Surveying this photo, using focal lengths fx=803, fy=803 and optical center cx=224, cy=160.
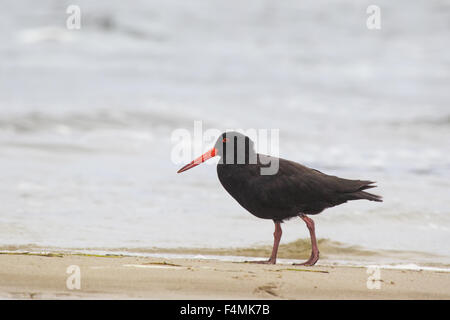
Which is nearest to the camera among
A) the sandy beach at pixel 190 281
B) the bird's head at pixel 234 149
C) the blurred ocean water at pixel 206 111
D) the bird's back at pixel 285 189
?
the sandy beach at pixel 190 281

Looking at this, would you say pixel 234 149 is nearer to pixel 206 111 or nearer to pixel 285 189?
pixel 285 189

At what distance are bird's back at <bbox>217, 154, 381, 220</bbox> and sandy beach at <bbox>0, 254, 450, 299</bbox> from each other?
640 millimetres

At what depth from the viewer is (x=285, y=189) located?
19.2 feet

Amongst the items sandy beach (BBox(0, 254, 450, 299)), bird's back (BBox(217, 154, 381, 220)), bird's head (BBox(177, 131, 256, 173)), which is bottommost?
sandy beach (BBox(0, 254, 450, 299))

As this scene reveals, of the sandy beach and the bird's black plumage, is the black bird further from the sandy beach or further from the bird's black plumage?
the sandy beach

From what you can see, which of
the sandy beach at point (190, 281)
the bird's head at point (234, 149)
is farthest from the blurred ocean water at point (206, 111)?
the sandy beach at point (190, 281)

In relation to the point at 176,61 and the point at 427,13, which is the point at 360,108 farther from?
the point at 427,13

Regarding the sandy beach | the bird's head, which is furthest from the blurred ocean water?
the sandy beach

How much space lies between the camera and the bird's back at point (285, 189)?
5.84 m

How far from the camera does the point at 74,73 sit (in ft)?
63.8

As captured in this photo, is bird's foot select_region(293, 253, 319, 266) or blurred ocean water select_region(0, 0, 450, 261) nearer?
bird's foot select_region(293, 253, 319, 266)

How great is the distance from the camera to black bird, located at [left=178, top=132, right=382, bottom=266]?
5.84 m

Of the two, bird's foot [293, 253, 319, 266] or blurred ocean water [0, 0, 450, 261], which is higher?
blurred ocean water [0, 0, 450, 261]

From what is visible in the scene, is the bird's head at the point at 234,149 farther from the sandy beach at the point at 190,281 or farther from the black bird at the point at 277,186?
the sandy beach at the point at 190,281
